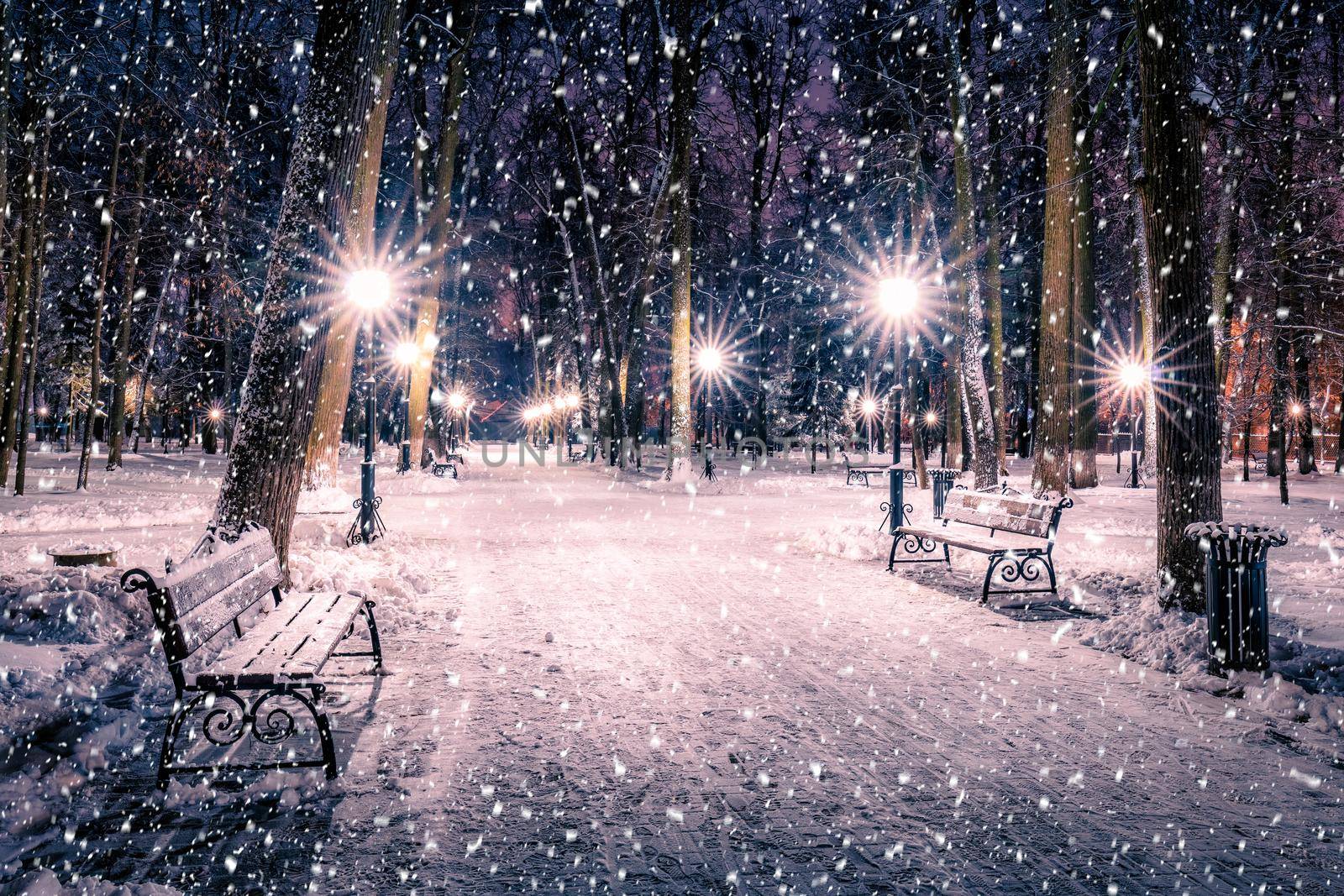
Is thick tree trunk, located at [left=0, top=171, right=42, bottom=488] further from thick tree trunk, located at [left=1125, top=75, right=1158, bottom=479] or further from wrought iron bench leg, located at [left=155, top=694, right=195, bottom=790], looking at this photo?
thick tree trunk, located at [left=1125, top=75, right=1158, bottom=479]

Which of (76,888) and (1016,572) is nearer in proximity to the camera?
(76,888)

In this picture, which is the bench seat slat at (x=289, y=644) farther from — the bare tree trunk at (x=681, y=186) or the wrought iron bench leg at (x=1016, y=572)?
the bare tree trunk at (x=681, y=186)

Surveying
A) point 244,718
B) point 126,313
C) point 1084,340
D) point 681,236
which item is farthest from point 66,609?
point 1084,340

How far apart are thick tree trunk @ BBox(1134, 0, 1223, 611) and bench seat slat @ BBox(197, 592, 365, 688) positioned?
6677 millimetres

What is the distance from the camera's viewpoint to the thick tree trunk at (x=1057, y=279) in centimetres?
1480

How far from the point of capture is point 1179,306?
7301 millimetres

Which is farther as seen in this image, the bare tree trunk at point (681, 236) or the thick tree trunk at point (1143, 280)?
the bare tree trunk at point (681, 236)

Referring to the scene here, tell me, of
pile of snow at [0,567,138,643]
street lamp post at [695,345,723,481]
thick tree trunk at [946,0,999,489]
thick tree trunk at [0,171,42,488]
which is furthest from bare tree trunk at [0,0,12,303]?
street lamp post at [695,345,723,481]

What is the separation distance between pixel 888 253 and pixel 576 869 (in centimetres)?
3180

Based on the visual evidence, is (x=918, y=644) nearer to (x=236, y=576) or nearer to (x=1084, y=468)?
(x=236, y=576)

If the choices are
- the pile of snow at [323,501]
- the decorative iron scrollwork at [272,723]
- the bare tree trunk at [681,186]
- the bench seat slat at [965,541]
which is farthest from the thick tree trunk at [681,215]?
the decorative iron scrollwork at [272,723]

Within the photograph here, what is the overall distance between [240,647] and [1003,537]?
10.2 m

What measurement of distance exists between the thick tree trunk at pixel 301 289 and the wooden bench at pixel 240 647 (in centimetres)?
136

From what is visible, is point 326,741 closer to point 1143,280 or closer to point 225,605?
point 225,605
